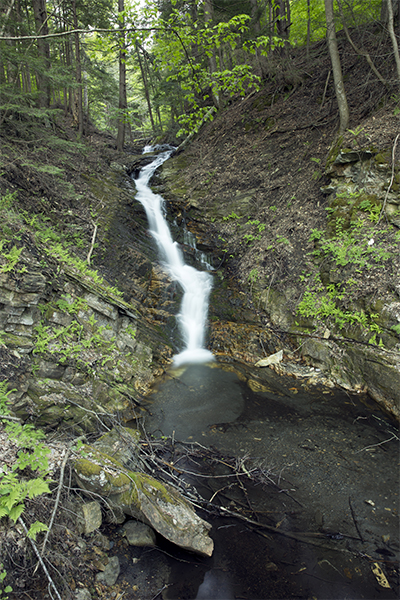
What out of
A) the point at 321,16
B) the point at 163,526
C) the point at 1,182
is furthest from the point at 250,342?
the point at 321,16

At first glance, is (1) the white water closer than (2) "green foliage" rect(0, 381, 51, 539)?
No

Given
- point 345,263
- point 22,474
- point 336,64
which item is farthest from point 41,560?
point 336,64

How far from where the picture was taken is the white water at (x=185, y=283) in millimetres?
8625

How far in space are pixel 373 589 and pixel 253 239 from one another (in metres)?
8.92

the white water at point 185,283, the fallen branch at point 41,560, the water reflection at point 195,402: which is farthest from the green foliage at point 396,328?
the fallen branch at point 41,560

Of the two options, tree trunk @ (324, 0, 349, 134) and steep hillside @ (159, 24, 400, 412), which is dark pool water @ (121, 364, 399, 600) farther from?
tree trunk @ (324, 0, 349, 134)

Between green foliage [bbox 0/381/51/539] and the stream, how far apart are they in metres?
1.33

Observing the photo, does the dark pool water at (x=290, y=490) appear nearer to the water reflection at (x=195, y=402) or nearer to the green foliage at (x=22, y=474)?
the water reflection at (x=195, y=402)

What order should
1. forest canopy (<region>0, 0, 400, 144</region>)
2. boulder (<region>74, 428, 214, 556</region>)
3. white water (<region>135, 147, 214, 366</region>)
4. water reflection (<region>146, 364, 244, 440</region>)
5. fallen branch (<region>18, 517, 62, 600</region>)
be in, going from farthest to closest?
white water (<region>135, 147, 214, 366</region>) < water reflection (<region>146, 364, 244, 440</region>) < forest canopy (<region>0, 0, 400, 144</region>) < boulder (<region>74, 428, 214, 556</region>) < fallen branch (<region>18, 517, 62, 600</region>)

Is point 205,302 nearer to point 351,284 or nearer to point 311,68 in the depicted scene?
point 351,284

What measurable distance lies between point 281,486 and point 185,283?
6853 millimetres

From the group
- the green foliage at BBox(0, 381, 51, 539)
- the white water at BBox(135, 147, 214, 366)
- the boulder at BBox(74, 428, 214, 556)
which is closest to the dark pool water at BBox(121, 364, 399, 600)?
the boulder at BBox(74, 428, 214, 556)

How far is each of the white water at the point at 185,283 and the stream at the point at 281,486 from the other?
0.62 meters

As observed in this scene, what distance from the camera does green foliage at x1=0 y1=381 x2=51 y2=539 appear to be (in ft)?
8.71
